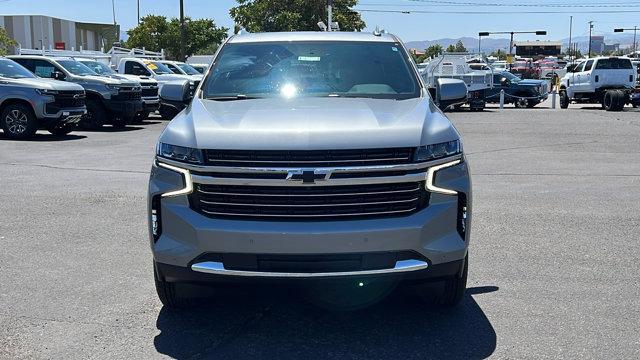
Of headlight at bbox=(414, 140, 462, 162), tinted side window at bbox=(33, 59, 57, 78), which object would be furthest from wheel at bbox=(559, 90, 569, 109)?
headlight at bbox=(414, 140, 462, 162)

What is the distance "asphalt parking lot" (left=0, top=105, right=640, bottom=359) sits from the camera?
4.17 meters

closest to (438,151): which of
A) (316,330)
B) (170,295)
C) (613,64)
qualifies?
(316,330)

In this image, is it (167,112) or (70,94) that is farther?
(167,112)

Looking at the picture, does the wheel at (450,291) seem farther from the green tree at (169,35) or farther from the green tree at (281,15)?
the green tree at (169,35)

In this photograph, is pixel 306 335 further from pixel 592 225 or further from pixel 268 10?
pixel 268 10

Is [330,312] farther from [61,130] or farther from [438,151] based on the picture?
[61,130]

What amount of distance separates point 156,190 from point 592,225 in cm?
502

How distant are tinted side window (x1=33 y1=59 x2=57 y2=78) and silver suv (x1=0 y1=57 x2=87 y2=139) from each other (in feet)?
5.98

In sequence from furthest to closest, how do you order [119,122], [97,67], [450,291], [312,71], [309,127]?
1. [97,67]
2. [119,122]
3. [312,71]
4. [450,291]
5. [309,127]

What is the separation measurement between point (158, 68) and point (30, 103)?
29.3 ft

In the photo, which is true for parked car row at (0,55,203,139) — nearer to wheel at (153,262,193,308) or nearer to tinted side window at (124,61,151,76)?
tinted side window at (124,61,151,76)

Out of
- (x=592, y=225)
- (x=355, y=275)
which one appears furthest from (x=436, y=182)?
(x=592, y=225)

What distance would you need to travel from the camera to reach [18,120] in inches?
639

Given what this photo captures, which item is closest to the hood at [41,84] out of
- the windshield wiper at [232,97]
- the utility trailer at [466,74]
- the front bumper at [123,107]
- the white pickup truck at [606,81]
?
the front bumper at [123,107]
